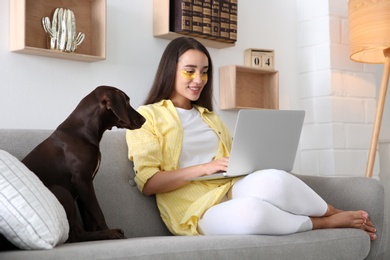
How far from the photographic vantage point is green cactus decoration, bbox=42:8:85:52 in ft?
8.94

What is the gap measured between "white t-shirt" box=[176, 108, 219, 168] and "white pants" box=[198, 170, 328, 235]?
1.00ft

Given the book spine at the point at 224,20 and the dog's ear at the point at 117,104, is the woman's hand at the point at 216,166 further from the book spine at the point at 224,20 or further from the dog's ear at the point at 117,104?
the book spine at the point at 224,20

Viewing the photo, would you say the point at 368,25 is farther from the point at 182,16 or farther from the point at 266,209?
the point at 266,209

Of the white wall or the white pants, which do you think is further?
the white wall

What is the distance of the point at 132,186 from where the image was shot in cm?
259

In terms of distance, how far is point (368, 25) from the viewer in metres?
3.43

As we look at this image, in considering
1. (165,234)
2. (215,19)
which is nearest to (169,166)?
(165,234)

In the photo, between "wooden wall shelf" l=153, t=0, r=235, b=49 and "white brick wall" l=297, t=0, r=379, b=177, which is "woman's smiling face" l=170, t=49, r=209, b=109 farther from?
"white brick wall" l=297, t=0, r=379, b=177

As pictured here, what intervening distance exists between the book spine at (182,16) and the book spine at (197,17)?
0.07 feet

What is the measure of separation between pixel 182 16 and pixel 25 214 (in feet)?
5.37

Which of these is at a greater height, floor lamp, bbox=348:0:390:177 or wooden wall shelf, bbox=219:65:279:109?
floor lamp, bbox=348:0:390:177

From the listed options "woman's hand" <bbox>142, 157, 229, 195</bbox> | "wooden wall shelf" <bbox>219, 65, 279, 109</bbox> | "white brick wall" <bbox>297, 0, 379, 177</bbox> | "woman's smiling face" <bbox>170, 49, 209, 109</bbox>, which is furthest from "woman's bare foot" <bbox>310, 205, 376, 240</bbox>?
"white brick wall" <bbox>297, 0, 379, 177</bbox>

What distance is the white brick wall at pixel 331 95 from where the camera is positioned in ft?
12.4

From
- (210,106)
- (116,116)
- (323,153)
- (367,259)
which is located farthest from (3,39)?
(323,153)
